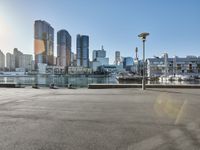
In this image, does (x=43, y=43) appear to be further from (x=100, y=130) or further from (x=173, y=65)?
(x=100, y=130)

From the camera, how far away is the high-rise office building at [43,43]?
6505 inches

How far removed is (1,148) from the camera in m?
5.26

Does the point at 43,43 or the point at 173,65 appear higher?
the point at 43,43

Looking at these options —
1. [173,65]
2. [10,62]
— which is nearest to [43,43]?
[10,62]

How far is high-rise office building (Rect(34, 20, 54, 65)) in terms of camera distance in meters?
165

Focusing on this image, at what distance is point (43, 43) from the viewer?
17388 cm

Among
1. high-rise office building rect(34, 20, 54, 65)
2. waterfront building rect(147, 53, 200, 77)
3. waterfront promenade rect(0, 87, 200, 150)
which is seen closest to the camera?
waterfront promenade rect(0, 87, 200, 150)

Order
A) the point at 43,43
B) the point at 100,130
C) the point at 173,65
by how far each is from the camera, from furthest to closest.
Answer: the point at 43,43 → the point at 173,65 → the point at 100,130

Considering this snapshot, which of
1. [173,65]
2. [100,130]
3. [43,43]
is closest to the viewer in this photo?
[100,130]

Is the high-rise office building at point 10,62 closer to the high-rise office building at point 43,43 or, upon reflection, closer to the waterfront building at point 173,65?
the high-rise office building at point 43,43

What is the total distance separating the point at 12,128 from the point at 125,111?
4716 mm

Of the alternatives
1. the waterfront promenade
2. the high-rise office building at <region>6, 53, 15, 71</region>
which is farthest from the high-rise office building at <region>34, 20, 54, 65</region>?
the waterfront promenade

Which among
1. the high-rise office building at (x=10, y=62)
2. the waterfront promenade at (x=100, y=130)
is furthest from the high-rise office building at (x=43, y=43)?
the waterfront promenade at (x=100, y=130)

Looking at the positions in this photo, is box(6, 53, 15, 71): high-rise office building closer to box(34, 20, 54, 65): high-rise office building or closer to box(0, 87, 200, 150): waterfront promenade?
box(34, 20, 54, 65): high-rise office building
